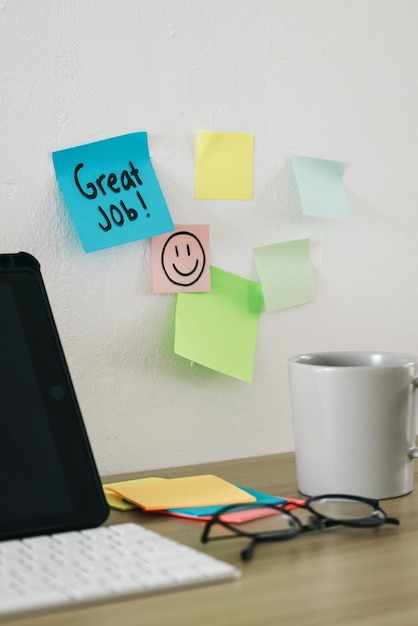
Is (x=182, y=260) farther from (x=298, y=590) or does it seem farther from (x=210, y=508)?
(x=298, y=590)

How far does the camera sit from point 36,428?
612 millimetres

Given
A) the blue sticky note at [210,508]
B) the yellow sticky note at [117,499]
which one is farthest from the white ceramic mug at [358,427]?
the yellow sticky note at [117,499]

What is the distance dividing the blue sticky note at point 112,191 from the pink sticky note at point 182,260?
19 millimetres

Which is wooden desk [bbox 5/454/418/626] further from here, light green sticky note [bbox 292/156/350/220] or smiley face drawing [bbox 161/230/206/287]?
light green sticky note [bbox 292/156/350/220]

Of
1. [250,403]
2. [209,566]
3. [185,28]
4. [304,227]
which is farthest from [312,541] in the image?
[185,28]

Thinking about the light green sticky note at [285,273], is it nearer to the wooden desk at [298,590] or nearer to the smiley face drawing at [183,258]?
the smiley face drawing at [183,258]

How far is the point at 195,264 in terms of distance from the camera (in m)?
0.82

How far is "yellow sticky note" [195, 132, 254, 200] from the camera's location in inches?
32.5

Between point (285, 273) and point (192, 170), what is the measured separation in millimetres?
149

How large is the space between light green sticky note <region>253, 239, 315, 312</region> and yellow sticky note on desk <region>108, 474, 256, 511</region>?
214mm

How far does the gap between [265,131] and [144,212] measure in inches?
6.6

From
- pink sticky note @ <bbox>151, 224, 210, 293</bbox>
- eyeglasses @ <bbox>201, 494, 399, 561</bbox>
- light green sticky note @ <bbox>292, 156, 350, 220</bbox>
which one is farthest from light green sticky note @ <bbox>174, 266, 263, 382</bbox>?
eyeglasses @ <bbox>201, 494, 399, 561</bbox>

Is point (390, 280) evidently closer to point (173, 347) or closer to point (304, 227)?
point (304, 227)

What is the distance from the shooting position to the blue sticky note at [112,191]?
76 cm
